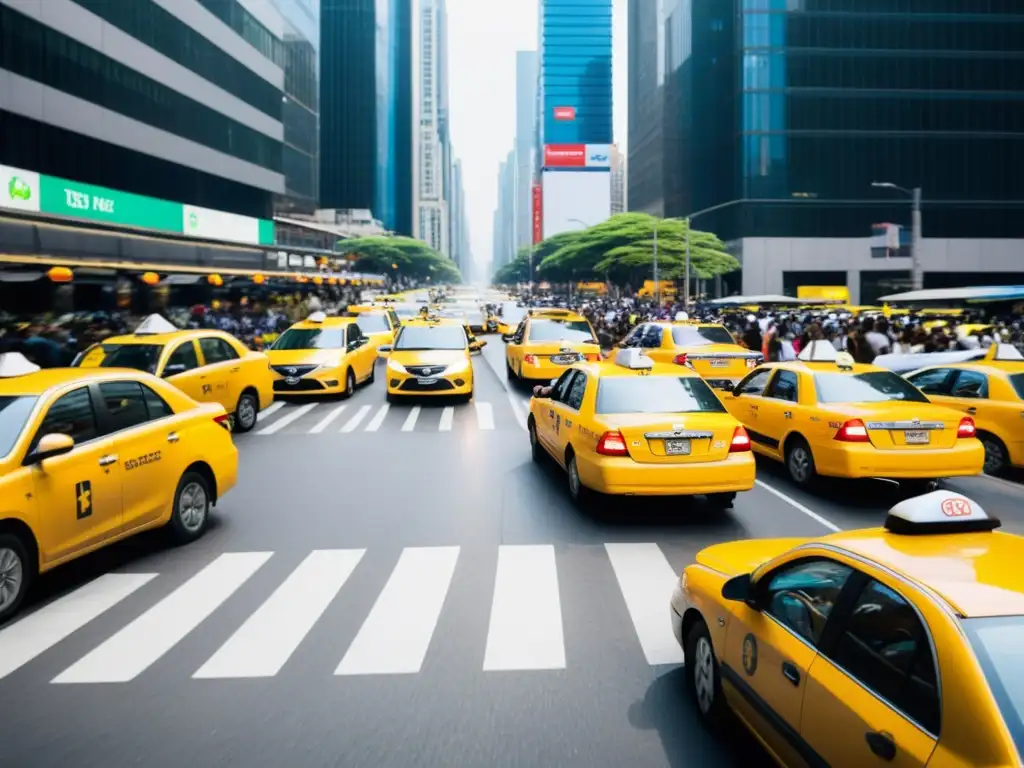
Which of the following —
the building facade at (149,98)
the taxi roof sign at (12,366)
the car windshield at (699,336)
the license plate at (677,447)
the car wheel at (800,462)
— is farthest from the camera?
the building facade at (149,98)

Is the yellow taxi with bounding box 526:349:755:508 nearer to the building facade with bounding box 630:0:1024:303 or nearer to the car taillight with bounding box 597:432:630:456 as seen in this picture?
the car taillight with bounding box 597:432:630:456

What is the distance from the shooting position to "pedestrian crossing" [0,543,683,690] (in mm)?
5738

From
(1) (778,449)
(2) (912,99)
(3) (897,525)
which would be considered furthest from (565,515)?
(2) (912,99)

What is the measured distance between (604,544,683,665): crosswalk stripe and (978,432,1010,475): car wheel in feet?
19.5

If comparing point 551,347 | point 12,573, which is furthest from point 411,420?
point 12,573

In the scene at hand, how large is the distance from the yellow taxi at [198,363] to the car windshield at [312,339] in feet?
14.6

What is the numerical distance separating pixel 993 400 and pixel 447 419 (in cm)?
899

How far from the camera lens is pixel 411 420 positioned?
56.0 ft

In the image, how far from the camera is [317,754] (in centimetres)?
454

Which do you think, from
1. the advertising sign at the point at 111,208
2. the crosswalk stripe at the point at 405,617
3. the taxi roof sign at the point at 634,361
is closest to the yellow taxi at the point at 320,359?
the advertising sign at the point at 111,208

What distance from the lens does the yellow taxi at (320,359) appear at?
64.7ft

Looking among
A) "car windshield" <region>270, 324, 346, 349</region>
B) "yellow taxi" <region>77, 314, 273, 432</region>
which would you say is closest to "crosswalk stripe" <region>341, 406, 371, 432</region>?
"yellow taxi" <region>77, 314, 273, 432</region>

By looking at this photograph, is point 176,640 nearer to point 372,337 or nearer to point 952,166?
point 372,337

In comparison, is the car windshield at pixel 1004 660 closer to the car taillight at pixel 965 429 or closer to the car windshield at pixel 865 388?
the car taillight at pixel 965 429
